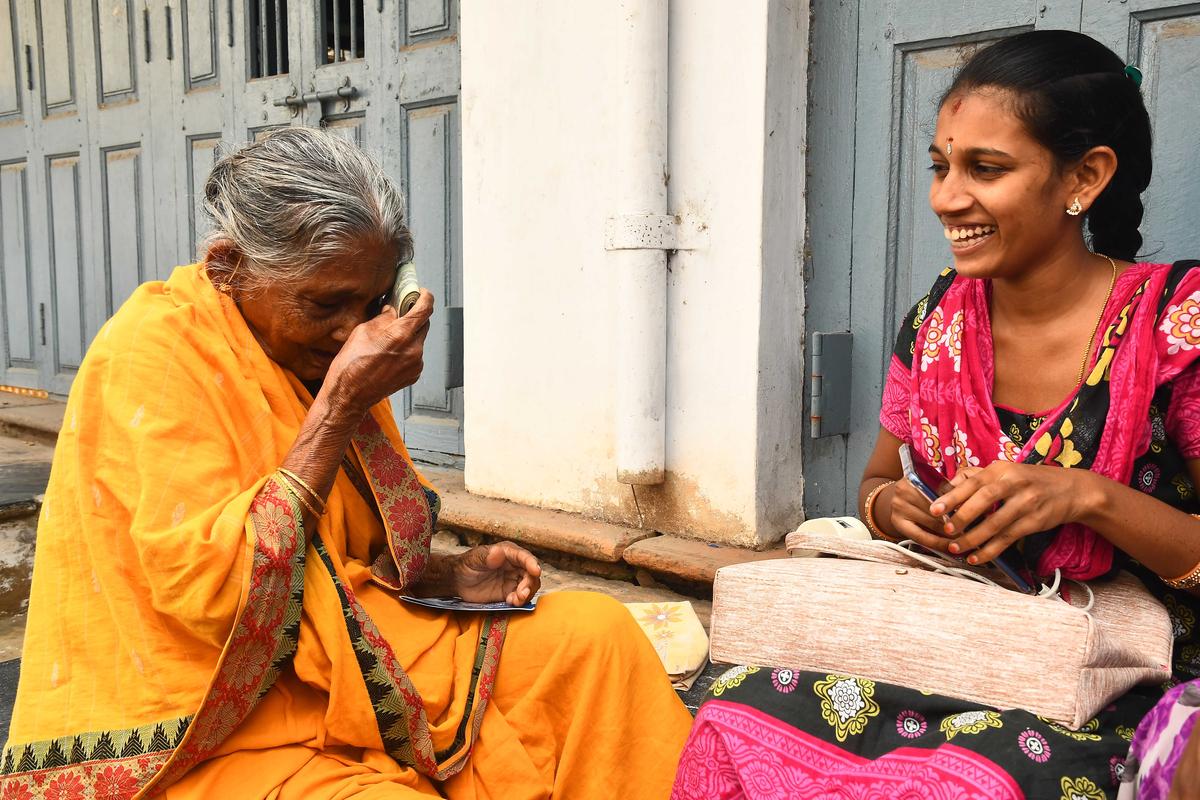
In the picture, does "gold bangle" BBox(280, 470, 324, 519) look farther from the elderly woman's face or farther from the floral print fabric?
the floral print fabric

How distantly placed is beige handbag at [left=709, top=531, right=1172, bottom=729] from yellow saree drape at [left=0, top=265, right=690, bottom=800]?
59cm

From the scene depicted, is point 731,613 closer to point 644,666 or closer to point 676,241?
point 644,666

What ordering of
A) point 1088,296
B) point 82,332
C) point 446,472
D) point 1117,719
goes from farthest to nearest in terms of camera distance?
point 82,332, point 446,472, point 1088,296, point 1117,719

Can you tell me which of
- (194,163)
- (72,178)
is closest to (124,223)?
(72,178)

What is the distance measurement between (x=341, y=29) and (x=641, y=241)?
2.37m

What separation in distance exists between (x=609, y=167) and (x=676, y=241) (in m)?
0.37

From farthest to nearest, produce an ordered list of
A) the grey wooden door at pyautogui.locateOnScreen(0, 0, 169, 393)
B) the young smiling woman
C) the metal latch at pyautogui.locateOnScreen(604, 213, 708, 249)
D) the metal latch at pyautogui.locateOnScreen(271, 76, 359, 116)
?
the grey wooden door at pyautogui.locateOnScreen(0, 0, 169, 393), the metal latch at pyautogui.locateOnScreen(271, 76, 359, 116), the metal latch at pyautogui.locateOnScreen(604, 213, 708, 249), the young smiling woman

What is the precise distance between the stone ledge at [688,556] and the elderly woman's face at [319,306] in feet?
5.31

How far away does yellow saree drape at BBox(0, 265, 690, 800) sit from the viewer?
1670 mm

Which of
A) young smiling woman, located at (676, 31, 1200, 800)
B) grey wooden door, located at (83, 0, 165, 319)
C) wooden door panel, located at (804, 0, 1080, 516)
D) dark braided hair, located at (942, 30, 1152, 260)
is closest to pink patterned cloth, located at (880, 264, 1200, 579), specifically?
young smiling woman, located at (676, 31, 1200, 800)

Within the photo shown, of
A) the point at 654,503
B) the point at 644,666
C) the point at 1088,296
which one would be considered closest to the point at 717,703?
the point at 644,666

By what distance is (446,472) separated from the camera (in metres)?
4.57

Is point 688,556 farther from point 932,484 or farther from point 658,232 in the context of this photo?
point 932,484

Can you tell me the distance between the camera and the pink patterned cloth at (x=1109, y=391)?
165 cm
